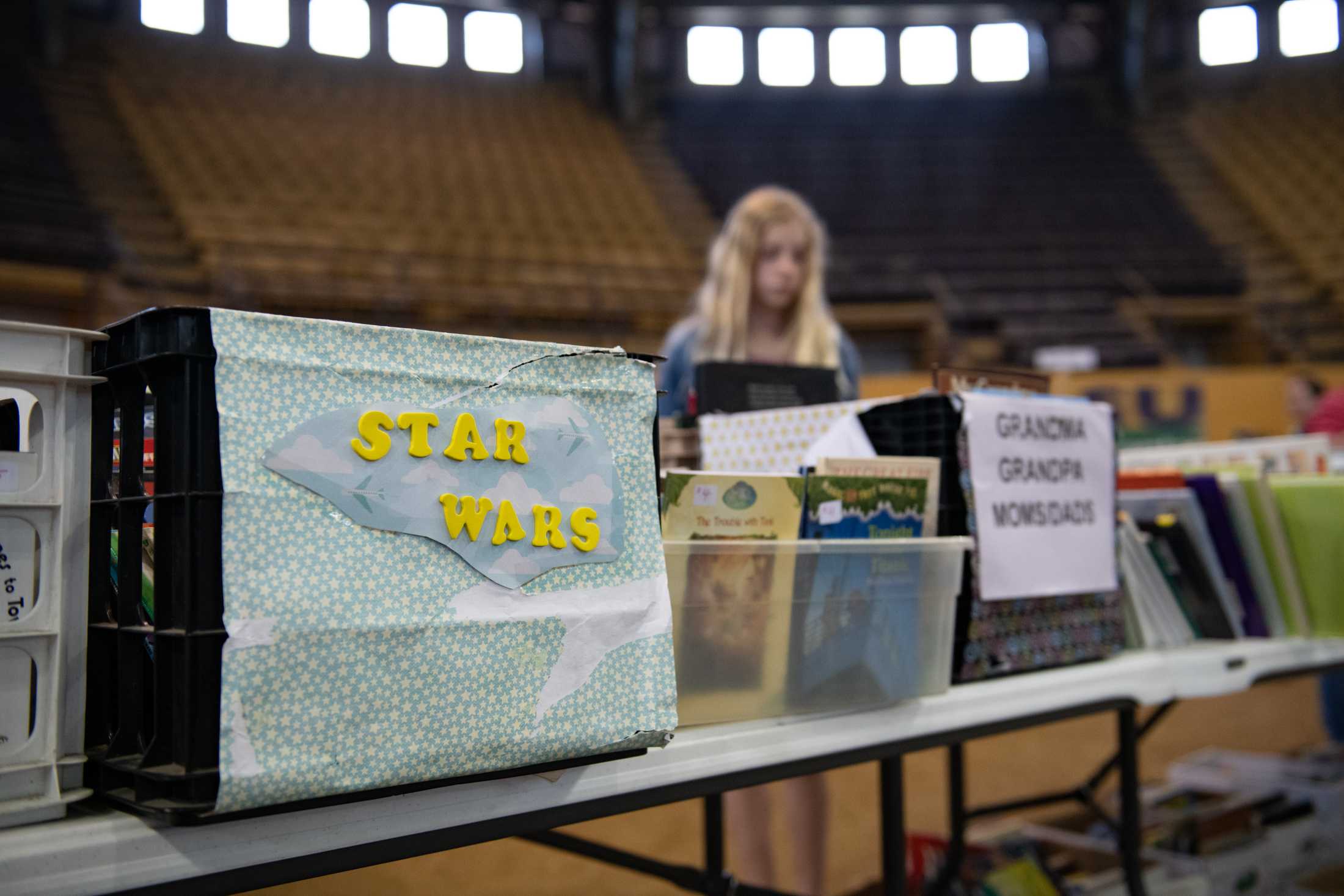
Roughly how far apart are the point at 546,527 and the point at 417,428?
0.11 meters

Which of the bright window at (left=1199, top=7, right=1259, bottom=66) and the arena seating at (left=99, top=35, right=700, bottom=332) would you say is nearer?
the arena seating at (left=99, top=35, right=700, bottom=332)

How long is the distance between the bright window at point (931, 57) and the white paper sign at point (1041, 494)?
473 inches

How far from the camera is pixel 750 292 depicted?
176 cm

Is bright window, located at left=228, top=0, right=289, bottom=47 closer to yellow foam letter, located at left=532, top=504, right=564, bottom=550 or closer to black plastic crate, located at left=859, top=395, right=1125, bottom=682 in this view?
black plastic crate, located at left=859, top=395, right=1125, bottom=682

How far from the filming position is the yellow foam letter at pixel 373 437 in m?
0.59

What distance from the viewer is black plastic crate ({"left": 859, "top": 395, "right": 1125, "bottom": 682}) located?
101 cm

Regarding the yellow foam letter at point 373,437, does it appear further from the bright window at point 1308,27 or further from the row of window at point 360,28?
the bright window at point 1308,27

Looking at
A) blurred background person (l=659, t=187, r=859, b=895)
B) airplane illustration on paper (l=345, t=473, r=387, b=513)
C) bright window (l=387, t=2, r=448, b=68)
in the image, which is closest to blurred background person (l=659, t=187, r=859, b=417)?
blurred background person (l=659, t=187, r=859, b=895)

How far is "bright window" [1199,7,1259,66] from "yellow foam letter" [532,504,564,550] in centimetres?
1378

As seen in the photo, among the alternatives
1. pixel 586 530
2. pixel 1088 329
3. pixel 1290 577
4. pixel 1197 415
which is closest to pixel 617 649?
pixel 586 530

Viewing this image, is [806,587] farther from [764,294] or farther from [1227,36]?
[1227,36]

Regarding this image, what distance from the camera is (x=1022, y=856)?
1.55m

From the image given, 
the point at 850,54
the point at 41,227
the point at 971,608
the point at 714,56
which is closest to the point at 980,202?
the point at 850,54

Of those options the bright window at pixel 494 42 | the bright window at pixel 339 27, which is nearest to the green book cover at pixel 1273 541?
the bright window at pixel 339 27
